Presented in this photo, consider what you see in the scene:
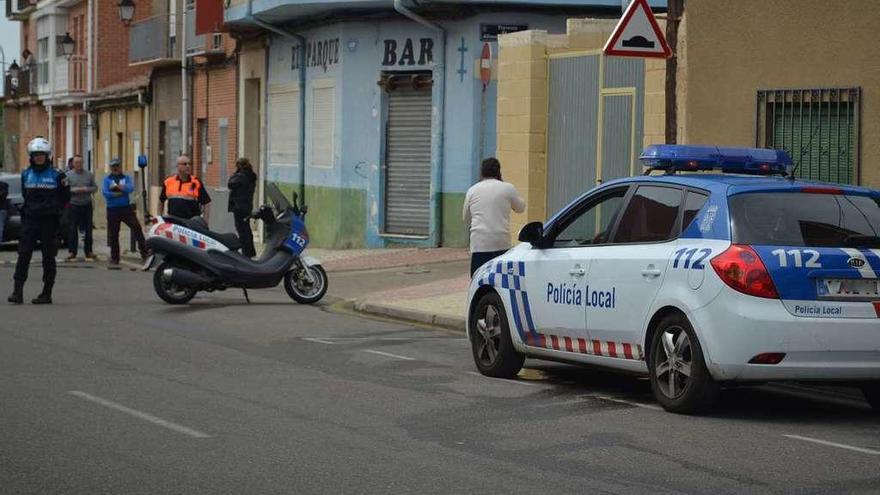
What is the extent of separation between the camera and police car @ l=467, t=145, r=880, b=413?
9352 millimetres

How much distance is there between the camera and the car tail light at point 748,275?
934 centimetres

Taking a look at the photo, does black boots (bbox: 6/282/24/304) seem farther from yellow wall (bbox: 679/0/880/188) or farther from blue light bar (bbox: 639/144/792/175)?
blue light bar (bbox: 639/144/792/175)

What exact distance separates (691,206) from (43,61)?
5093cm

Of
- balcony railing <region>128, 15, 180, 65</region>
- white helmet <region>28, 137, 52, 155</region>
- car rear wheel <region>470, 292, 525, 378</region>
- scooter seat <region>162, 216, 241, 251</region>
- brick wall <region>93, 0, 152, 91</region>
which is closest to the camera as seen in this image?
car rear wheel <region>470, 292, 525, 378</region>

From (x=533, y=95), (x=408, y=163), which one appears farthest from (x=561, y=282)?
(x=408, y=163)

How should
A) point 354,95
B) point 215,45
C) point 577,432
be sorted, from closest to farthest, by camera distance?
point 577,432
point 354,95
point 215,45

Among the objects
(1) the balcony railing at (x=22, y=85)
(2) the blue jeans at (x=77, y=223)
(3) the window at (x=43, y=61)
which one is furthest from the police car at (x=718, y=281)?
(1) the balcony railing at (x=22, y=85)

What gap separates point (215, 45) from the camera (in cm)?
3497

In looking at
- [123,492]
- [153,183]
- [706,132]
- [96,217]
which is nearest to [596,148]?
[706,132]

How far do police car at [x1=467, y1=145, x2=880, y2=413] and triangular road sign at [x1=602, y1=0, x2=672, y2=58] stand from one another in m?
2.47

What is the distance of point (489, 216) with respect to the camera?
15.0 metres

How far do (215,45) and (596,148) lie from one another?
54.5 feet

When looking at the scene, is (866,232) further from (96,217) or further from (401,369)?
(96,217)

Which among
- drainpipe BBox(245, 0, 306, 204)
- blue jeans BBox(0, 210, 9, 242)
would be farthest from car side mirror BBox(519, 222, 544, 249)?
blue jeans BBox(0, 210, 9, 242)
